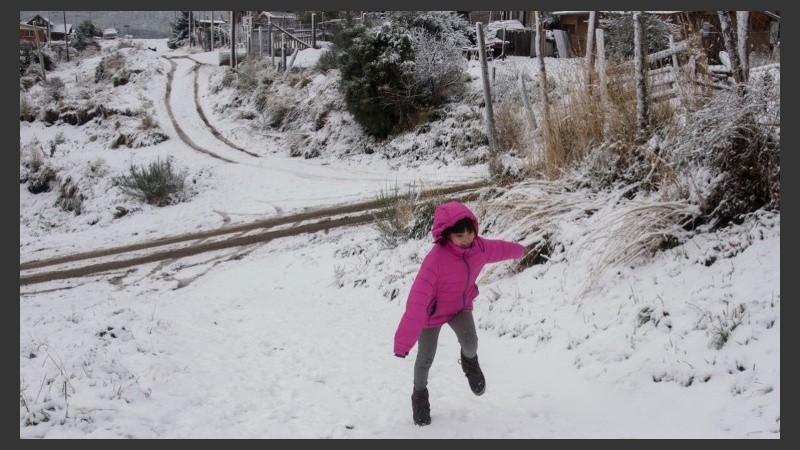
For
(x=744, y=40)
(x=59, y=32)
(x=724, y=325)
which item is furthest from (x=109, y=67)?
(x=724, y=325)

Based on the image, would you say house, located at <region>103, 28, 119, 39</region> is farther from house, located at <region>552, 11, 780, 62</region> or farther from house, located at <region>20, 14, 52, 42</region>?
house, located at <region>552, 11, 780, 62</region>

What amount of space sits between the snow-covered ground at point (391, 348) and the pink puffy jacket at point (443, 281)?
0.75m

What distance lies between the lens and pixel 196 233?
504 inches

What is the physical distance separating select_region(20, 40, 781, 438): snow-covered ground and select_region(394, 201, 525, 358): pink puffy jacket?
75cm

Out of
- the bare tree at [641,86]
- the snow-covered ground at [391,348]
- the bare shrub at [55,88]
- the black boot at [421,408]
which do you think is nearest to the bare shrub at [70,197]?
the snow-covered ground at [391,348]

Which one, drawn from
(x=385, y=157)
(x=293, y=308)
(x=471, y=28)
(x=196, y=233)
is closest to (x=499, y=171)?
(x=293, y=308)

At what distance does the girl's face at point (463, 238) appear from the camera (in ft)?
11.6

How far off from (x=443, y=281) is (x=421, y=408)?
35.5 inches

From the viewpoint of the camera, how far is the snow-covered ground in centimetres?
380

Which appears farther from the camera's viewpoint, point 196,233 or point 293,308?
Answer: point 196,233

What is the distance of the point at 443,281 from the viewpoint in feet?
12.0

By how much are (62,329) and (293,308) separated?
8.62ft

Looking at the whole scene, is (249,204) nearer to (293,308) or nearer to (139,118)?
(293,308)

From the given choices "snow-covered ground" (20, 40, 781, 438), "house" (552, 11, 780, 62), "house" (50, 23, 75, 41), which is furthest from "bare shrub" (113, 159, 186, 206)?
"house" (50, 23, 75, 41)
